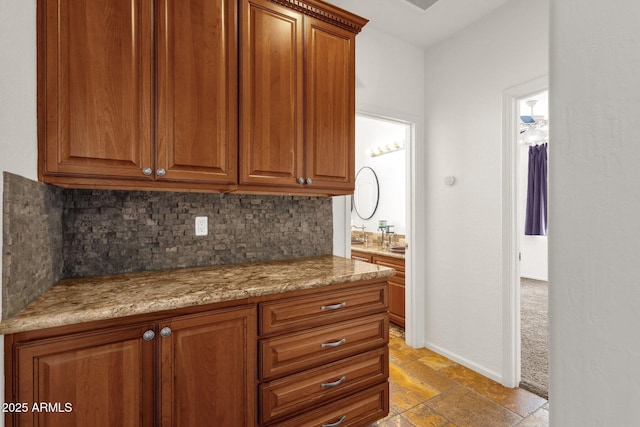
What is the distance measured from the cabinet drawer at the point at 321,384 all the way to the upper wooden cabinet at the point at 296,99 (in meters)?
0.96

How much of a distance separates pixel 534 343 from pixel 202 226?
3141 mm

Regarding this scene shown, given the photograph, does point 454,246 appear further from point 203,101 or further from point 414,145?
point 203,101

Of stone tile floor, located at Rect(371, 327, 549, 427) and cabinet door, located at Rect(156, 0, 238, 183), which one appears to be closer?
cabinet door, located at Rect(156, 0, 238, 183)

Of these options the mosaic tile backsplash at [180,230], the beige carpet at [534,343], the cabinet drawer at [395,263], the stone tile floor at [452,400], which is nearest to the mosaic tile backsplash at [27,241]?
the mosaic tile backsplash at [180,230]

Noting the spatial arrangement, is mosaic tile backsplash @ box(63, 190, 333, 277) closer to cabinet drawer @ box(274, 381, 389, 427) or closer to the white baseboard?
cabinet drawer @ box(274, 381, 389, 427)

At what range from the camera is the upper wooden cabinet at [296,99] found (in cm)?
162

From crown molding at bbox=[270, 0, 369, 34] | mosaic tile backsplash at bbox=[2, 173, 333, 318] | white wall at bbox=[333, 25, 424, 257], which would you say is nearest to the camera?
mosaic tile backsplash at bbox=[2, 173, 333, 318]

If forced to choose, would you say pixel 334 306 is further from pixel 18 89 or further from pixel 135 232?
pixel 18 89

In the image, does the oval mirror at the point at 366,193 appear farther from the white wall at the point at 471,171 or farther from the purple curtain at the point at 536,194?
the purple curtain at the point at 536,194

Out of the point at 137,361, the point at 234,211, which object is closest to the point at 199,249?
the point at 234,211

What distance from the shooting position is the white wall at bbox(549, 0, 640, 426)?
27 centimetres

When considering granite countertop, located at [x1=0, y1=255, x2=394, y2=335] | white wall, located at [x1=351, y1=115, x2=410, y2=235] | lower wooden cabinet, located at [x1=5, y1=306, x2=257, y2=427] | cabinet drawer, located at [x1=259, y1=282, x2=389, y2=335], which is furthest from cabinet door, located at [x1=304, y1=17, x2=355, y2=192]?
white wall, located at [x1=351, y1=115, x2=410, y2=235]

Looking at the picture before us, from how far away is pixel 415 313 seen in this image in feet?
9.32

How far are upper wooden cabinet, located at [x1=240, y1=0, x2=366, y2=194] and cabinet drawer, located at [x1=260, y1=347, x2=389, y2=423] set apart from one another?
96 centimetres
